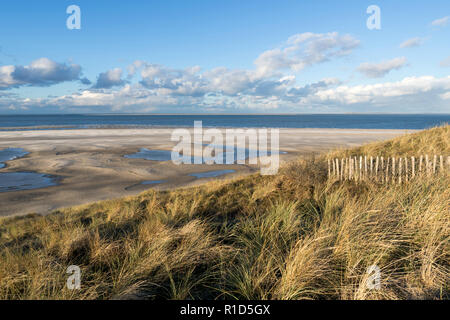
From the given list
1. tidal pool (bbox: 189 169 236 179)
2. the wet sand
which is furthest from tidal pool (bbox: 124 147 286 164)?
tidal pool (bbox: 189 169 236 179)

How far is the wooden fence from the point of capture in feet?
27.4

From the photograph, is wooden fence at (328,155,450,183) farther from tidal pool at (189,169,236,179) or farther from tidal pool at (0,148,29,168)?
tidal pool at (0,148,29,168)

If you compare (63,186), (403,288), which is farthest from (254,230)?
(63,186)

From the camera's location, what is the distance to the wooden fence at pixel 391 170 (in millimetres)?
8359

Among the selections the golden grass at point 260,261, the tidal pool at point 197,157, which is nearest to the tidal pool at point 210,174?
the tidal pool at point 197,157

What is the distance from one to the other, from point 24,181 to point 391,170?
17.1 metres

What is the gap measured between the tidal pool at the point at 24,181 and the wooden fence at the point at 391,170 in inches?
544

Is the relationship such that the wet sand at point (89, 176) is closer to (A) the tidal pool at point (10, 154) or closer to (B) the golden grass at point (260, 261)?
(A) the tidal pool at point (10, 154)

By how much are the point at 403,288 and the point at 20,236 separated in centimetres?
803

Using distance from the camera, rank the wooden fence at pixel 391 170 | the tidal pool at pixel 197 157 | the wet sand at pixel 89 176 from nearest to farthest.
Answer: the wooden fence at pixel 391 170 → the wet sand at pixel 89 176 → the tidal pool at pixel 197 157

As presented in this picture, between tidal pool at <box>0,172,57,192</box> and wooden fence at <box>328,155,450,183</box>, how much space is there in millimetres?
13814

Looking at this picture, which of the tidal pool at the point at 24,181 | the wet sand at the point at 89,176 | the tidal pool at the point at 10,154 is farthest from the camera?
the tidal pool at the point at 10,154

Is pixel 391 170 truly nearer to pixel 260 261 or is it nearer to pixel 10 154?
pixel 260 261

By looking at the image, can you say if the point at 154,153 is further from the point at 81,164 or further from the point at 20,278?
the point at 20,278
